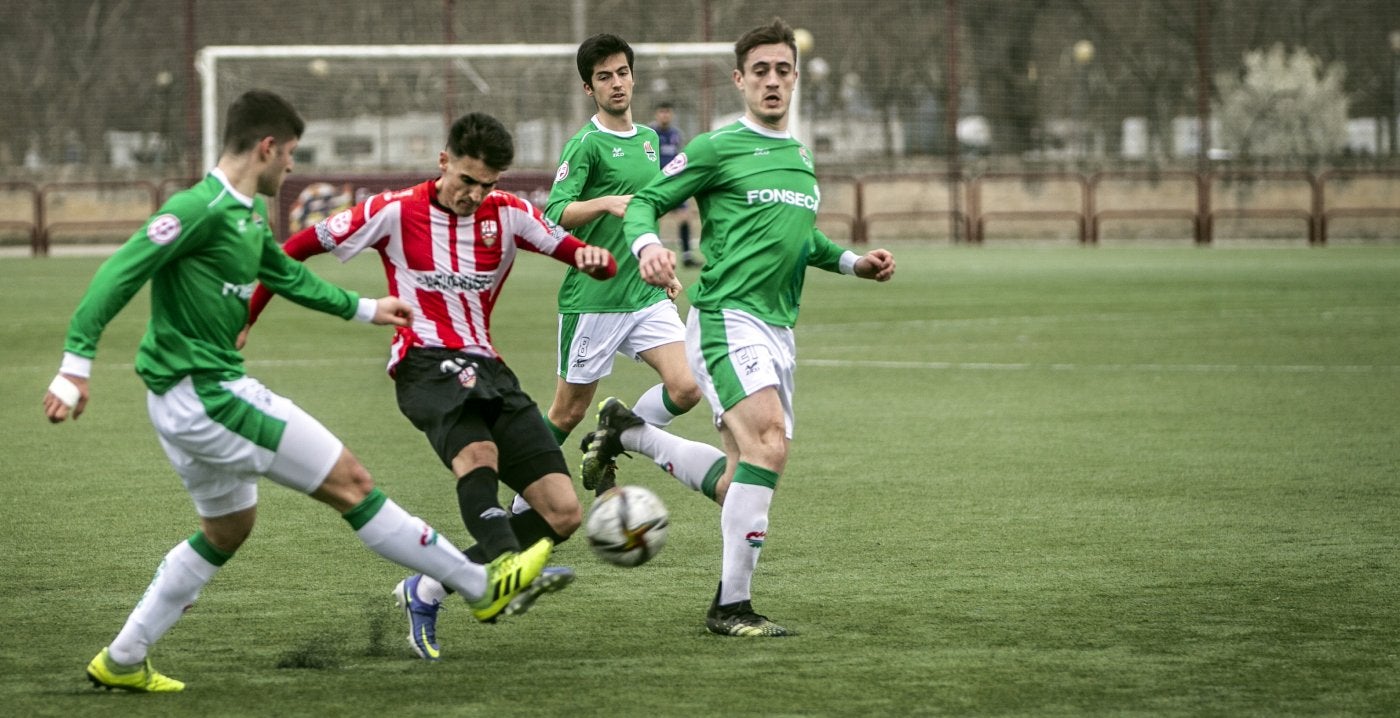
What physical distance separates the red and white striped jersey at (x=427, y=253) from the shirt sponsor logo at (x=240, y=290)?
73 centimetres

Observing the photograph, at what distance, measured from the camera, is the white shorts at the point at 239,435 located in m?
4.97

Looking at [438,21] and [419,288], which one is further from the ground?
[438,21]

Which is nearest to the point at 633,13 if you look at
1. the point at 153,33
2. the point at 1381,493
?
the point at 153,33

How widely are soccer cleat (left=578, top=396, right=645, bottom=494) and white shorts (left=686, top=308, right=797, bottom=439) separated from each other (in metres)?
1.21

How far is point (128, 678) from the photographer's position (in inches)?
201

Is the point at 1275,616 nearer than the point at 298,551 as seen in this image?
Yes

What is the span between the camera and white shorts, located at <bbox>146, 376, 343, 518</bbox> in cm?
497

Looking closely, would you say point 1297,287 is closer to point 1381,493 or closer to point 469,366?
point 1381,493

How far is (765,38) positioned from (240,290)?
2.08 metres

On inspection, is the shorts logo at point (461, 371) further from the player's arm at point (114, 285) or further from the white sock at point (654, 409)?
the white sock at point (654, 409)

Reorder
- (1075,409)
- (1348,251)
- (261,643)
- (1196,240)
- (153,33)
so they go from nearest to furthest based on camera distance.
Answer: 1. (261,643)
2. (1075,409)
3. (1348,251)
4. (1196,240)
5. (153,33)

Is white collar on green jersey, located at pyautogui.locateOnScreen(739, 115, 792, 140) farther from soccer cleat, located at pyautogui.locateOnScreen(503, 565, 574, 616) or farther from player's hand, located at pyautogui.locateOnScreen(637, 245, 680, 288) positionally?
soccer cleat, located at pyautogui.locateOnScreen(503, 565, 574, 616)

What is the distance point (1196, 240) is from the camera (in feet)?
110

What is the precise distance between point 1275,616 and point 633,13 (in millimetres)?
39684
